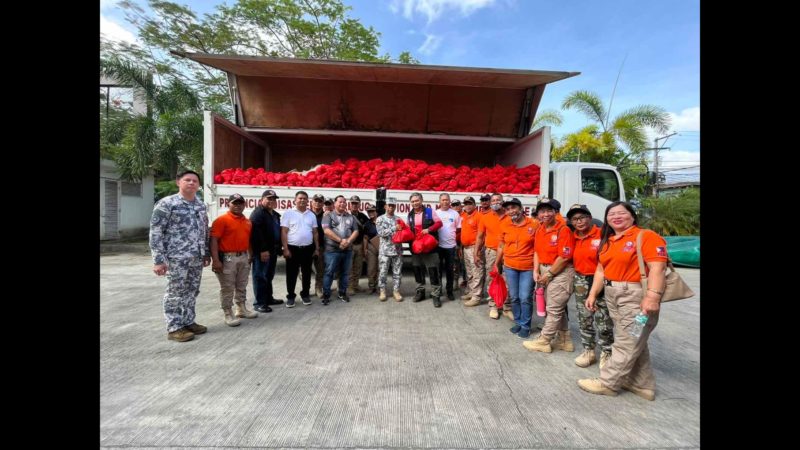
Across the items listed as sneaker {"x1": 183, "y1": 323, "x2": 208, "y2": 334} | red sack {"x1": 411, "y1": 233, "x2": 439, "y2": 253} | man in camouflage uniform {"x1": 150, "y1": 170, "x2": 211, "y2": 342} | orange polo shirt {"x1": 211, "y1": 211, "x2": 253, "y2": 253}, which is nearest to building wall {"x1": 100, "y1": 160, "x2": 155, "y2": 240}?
orange polo shirt {"x1": 211, "y1": 211, "x2": 253, "y2": 253}

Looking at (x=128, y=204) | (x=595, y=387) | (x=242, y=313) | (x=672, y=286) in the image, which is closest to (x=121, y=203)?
(x=128, y=204)

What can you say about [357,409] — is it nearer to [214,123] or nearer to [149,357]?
[149,357]

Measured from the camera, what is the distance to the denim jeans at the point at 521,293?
369 cm

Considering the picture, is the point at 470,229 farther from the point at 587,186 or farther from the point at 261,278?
the point at 587,186

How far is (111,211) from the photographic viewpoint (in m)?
13.4

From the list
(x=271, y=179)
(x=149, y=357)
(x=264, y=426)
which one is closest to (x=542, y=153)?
(x=271, y=179)

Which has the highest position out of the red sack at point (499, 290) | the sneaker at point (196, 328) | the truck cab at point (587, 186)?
the truck cab at point (587, 186)

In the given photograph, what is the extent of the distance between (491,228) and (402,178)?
81.0 inches

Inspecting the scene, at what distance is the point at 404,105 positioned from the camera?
775 centimetres

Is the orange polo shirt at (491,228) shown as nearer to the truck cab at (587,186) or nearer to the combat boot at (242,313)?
the truck cab at (587,186)

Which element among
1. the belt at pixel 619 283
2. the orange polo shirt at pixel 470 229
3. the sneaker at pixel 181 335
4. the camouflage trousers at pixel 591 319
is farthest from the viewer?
the orange polo shirt at pixel 470 229

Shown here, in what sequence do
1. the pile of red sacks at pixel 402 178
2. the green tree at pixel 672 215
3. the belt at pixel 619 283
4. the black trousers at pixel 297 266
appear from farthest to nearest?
the green tree at pixel 672 215 < the pile of red sacks at pixel 402 178 < the black trousers at pixel 297 266 < the belt at pixel 619 283

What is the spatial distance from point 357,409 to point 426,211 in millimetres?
3145

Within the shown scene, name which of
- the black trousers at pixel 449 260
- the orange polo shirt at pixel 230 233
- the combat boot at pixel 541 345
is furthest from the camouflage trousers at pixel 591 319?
the orange polo shirt at pixel 230 233
